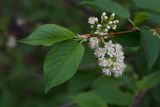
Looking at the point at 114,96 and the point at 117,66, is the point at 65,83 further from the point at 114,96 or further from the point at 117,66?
the point at 117,66

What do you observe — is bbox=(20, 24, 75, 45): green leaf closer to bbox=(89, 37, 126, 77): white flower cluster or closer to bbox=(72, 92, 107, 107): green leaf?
bbox=(89, 37, 126, 77): white flower cluster

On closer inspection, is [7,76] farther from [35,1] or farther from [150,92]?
[150,92]

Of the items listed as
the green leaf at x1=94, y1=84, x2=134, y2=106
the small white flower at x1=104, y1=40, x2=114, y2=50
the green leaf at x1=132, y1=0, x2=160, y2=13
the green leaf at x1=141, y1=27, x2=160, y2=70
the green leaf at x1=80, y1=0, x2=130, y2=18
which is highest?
the green leaf at x1=80, y1=0, x2=130, y2=18

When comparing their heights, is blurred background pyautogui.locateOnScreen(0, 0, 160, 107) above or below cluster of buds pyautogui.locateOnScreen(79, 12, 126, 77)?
below

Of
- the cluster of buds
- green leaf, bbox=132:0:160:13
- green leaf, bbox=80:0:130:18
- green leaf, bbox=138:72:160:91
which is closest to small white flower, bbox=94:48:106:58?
the cluster of buds

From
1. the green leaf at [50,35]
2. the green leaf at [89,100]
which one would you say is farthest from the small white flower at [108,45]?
the green leaf at [89,100]
